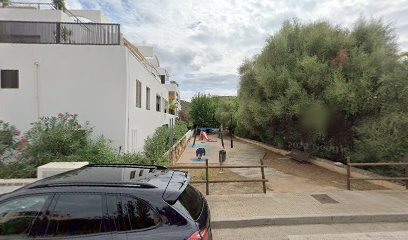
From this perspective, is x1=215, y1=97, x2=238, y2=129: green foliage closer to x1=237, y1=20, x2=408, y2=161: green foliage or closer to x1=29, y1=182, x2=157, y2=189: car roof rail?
x1=237, y1=20, x2=408, y2=161: green foliage

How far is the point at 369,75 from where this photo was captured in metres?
11.8

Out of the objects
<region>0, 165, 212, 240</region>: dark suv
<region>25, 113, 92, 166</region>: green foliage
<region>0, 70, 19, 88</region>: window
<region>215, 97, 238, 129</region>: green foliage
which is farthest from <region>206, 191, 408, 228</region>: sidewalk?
<region>215, 97, 238, 129</region>: green foliage

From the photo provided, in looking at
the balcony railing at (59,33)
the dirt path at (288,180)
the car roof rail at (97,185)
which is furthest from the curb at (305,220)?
the balcony railing at (59,33)

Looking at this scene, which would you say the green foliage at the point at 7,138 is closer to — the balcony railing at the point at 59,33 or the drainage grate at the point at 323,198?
the balcony railing at the point at 59,33

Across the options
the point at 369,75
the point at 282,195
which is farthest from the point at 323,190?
the point at 369,75

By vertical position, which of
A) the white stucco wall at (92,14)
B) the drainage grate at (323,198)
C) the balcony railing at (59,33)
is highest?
the white stucco wall at (92,14)

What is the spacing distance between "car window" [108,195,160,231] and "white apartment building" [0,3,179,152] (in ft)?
21.1

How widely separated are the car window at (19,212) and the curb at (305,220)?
3.54 meters

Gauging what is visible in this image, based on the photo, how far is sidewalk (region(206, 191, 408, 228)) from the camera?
233 inches

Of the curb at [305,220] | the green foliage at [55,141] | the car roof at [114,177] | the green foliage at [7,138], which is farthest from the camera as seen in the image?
the green foliage at [7,138]

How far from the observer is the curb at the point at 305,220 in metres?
5.76

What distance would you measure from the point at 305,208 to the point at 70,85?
775 cm

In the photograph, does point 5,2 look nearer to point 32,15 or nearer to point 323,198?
point 32,15

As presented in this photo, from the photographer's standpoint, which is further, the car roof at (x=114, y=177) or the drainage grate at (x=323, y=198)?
the drainage grate at (x=323, y=198)
